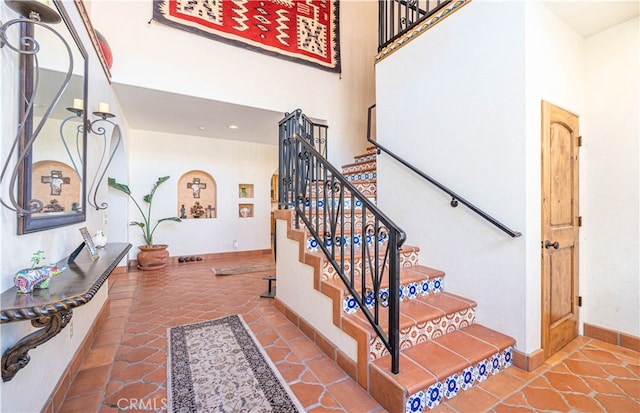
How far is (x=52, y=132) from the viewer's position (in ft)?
4.81

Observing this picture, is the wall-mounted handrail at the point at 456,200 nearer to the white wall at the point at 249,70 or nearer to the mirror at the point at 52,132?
the white wall at the point at 249,70

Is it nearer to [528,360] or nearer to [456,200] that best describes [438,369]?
Answer: [528,360]

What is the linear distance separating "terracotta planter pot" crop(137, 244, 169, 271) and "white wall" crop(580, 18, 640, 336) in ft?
18.9

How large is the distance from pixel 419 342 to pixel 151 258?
470 cm

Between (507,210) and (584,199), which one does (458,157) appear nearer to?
(507,210)

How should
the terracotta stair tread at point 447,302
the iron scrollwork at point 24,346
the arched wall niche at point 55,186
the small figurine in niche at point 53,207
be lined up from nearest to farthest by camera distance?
the iron scrollwork at point 24,346
the arched wall niche at point 55,186
the small figurine in niche at point 53,207
the terracotta stair tread at point 447,302

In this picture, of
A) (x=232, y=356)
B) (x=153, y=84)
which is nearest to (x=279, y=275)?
(x=232, y=356)

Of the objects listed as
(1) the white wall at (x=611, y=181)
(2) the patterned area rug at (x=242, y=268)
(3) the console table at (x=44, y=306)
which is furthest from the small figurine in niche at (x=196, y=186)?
(1) the white wall at (x=611, y=181)

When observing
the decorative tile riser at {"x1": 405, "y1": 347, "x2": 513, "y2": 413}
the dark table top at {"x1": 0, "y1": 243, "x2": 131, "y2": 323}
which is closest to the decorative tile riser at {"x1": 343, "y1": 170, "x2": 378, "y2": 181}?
the decorative tile riser at {"x1": 405, "y1": 347, "x2": 513, "y2": 413}

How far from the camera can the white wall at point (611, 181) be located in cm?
210

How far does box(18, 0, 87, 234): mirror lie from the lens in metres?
1.19

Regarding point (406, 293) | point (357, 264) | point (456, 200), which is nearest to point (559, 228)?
point (456, 200)

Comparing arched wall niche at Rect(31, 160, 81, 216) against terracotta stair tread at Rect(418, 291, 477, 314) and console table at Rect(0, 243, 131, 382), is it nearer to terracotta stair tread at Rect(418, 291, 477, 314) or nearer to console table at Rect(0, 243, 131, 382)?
console table at Rect(0, 243, 131, 382)
